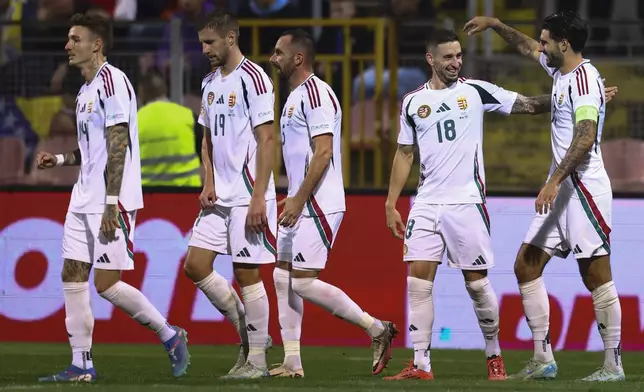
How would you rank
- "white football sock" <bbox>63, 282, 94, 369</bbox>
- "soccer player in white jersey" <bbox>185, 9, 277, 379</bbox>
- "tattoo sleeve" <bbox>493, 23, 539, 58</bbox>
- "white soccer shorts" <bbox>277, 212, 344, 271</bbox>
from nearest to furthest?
1. "white football sock" <bbox>63, 282, 94, 369</bbox>
2. "soccer player in white jersey" <bbox>185, 9, 277, 379</bbox>
3. "white soccer shorts" <bbox>277, 212, 344, 271</bbox>
4. "tattoo sleeve" <bbox>493, 23, 539, 58</bbox>

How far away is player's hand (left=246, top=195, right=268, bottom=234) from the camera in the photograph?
371 inches

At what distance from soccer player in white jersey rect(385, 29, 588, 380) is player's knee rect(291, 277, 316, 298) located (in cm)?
68

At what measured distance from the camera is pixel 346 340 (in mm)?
12906

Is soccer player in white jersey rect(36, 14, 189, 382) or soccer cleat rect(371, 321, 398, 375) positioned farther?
soccer cleat rect(371, 321, 398, 375)

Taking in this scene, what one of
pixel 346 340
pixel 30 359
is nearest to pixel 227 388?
pixel 30 359

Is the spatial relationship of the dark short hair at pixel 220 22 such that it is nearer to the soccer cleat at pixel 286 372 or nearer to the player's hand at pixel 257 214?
the player's hand at pixel 257 214

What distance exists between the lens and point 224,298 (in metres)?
9.98

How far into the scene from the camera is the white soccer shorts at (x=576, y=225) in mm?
9438

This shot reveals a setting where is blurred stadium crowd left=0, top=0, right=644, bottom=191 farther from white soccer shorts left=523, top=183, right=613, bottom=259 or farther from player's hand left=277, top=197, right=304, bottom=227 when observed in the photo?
player's hand left=277, top=197, right=304, bottom=227

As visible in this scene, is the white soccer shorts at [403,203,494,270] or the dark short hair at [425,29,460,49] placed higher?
the dark short hair at [425,29,460,49]

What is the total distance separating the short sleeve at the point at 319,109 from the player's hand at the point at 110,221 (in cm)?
138

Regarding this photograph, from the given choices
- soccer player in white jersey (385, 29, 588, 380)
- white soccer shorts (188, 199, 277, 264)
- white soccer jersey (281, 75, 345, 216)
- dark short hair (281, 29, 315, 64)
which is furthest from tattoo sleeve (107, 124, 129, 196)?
soccer player in white jersey (385, 29, 588, 380)

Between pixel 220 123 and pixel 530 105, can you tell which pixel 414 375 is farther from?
pixel 220 123

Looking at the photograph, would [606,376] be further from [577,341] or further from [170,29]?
[170,29]
